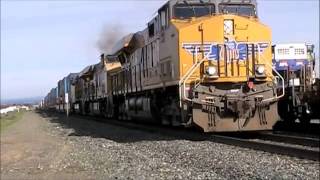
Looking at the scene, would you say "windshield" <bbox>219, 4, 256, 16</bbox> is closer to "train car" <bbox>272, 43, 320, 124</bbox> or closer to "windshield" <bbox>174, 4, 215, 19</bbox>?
"windshield" <bbox>174, 4, 215, 19</bbox>

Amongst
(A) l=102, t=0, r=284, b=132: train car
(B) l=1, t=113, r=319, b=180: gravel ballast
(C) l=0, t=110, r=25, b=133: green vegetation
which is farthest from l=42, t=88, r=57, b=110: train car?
(B) l=1, t=113, r=319, b=180: gravel ballast

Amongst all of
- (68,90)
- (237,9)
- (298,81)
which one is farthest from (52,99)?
(237,9)

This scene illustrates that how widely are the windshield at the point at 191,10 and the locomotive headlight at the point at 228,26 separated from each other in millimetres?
816

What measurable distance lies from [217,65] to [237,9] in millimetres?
2206

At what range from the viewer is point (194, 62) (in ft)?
50.9

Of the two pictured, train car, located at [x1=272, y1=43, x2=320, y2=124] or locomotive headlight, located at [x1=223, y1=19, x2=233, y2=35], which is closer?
locomotive headlight, located at [x1=223, y1=19, x2=233, y2=35]

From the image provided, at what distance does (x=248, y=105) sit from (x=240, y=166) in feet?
15.4

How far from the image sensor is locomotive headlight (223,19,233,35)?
52.0ft

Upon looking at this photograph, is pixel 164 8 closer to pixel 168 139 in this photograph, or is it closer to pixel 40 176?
pixel 168 139

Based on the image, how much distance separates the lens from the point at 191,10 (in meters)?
16.6

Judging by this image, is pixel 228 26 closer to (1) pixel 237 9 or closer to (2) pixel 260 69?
(1) pixel 237 9

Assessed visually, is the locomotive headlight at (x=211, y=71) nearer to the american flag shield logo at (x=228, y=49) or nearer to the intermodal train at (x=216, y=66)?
the intermodal train at (x=216, y=66)

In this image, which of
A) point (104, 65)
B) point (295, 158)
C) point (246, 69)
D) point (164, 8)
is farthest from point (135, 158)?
point (104, 65)

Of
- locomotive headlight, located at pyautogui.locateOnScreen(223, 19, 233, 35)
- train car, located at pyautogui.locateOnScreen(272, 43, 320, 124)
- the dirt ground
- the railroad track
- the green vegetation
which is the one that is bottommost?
the dirt ground
